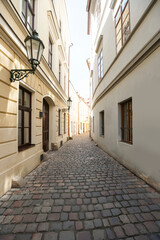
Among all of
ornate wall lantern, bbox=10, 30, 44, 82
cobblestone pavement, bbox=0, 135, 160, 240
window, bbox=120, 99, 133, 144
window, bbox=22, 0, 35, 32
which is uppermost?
window, bbox=22, 0, 35, 32

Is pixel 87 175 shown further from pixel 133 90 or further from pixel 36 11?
pixel 36 11

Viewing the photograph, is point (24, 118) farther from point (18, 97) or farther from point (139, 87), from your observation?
point (139, 87)

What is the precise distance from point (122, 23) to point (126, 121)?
3.73 m

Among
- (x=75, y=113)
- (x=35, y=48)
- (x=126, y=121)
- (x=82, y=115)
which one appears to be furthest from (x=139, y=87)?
(x=82, y=115)

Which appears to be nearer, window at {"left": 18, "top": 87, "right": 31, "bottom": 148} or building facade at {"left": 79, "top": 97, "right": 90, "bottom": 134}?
window at {"left": 18, "top": 87, "right": 31, "bottom": 148}

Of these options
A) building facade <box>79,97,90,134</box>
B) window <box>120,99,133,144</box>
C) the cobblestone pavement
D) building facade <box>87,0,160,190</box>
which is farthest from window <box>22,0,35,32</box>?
building facade <box>79,97,90,134</box>

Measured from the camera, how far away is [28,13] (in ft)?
13.4

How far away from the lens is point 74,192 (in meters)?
2.58

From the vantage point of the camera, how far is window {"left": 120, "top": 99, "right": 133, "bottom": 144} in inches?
167

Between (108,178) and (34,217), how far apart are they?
2.06m

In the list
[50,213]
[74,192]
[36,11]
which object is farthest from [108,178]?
[36,11]

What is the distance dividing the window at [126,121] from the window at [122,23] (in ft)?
7.70

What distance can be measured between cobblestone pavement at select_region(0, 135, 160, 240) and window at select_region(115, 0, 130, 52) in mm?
4837

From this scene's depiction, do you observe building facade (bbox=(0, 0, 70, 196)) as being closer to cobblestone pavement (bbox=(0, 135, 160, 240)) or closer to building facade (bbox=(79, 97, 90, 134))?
cobblestone pavement (bbox=(0, 135, 160, 240))
